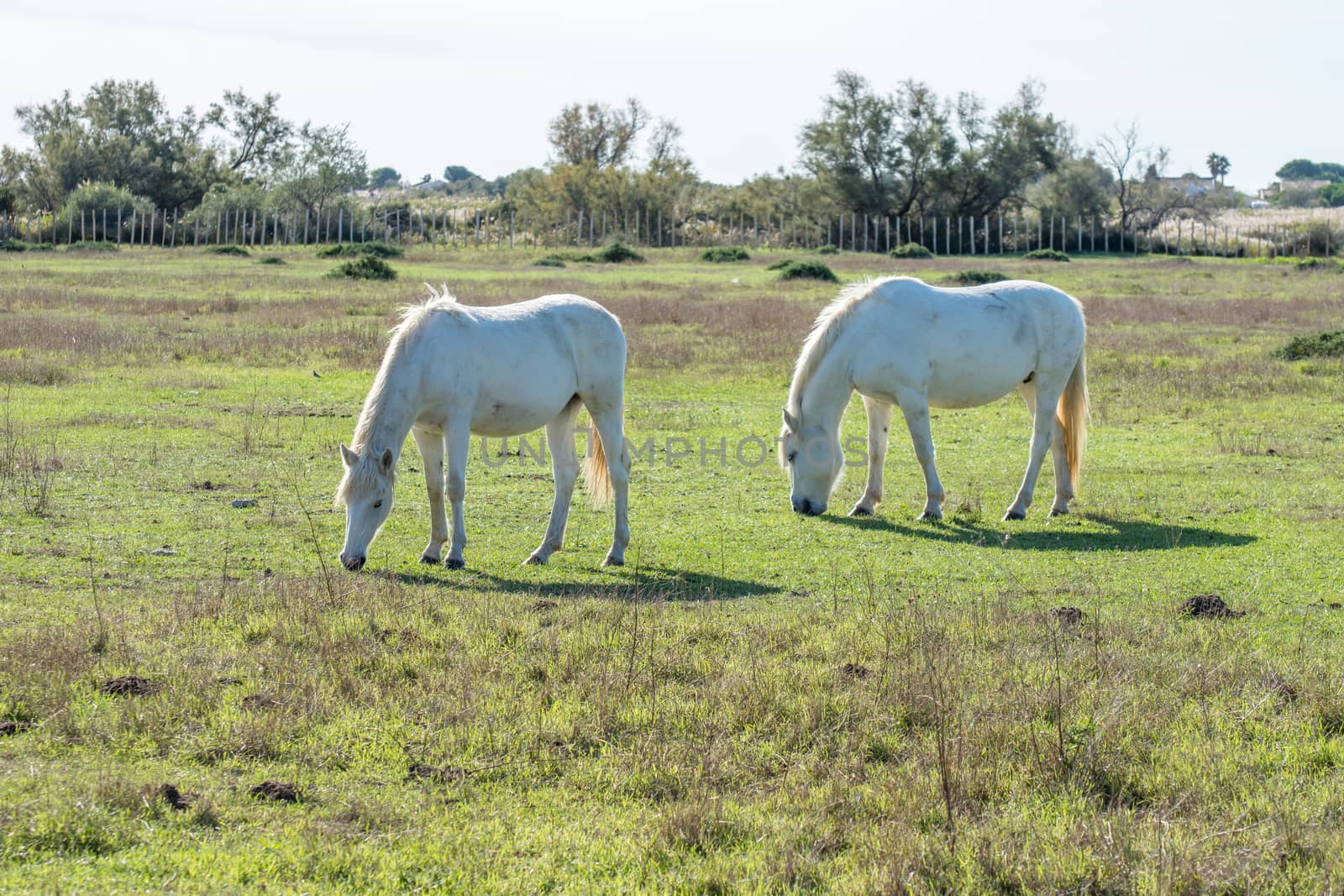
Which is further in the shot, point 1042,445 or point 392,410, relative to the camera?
point 1042,445

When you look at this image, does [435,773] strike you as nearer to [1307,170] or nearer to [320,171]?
[320,171]

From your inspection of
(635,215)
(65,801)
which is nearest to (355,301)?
(65,801)

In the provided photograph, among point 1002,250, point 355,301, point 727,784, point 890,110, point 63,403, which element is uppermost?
point 890,110

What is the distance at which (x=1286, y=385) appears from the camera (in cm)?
1984

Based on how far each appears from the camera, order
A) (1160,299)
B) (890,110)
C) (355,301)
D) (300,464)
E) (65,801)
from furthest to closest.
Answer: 1. (890,110)
2. (1160,299)
3. (355,301)
4. (300,464)
5. (65,801)

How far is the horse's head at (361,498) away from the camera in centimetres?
927

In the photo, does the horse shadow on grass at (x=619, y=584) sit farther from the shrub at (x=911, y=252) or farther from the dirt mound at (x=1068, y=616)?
the shrub at (x=911, y=252)

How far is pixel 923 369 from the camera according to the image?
12.4m

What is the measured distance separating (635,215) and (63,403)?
50758mm

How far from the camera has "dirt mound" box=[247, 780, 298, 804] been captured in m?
5.31

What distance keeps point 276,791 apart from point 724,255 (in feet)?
154

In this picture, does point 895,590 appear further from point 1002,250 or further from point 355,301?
point 1002,250

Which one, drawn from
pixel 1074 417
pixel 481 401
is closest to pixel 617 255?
pixel 1074 417

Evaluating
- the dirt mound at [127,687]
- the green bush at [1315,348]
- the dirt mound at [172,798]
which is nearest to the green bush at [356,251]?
the green bush at [1315,348]
